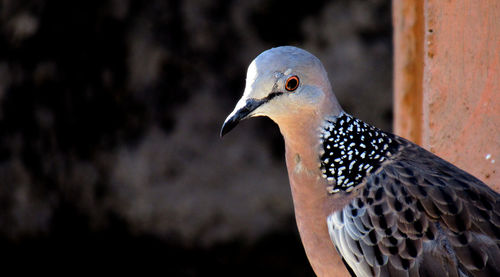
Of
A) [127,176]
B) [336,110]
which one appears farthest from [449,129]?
[127,176]

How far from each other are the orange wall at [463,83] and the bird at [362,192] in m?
0.17

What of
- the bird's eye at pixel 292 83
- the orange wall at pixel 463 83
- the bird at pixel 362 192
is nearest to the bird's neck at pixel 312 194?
the bird at pixel 362 192

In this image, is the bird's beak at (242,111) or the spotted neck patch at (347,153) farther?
the spotted neck patch at (347,153)

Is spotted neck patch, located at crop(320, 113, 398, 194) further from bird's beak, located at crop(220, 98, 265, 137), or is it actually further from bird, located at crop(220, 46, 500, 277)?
bird's beak, located at crop(220, 98, 265, 137)

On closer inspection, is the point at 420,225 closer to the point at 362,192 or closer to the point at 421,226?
the point at 421,226

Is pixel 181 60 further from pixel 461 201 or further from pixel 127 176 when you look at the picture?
pixel 461 201

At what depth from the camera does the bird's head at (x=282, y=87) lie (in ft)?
6.94

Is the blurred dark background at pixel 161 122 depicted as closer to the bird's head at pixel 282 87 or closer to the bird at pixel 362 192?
the bird at pixel 362 192

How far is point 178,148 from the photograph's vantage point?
443cm

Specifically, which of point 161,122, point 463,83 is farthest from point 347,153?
point 161,122

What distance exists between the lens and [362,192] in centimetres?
224

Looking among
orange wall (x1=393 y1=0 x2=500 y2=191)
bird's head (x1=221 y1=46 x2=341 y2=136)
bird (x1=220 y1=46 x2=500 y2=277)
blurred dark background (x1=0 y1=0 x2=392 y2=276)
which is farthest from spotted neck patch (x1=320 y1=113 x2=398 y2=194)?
blurred dark background (x1=0 y1=0 x2=392 y2=276)

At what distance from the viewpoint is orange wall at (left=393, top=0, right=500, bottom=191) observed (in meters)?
2.36

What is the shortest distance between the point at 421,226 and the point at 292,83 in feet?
2.02
